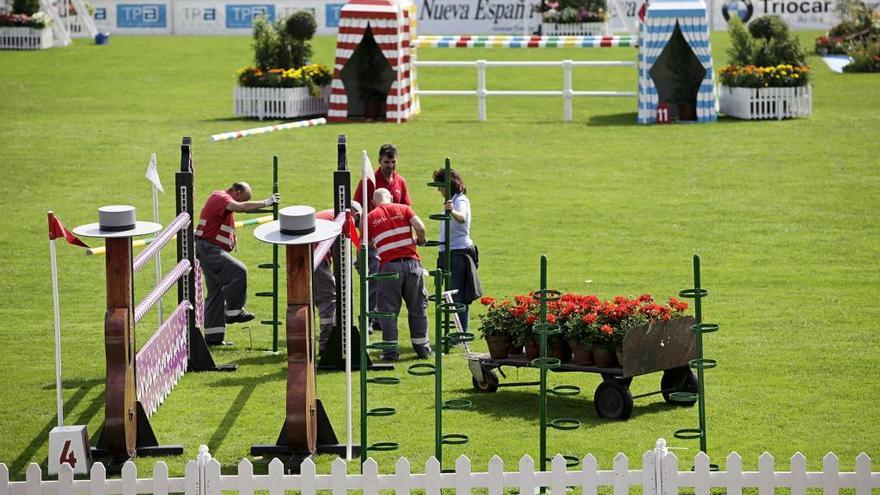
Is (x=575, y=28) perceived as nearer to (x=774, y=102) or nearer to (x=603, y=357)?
(x=774, y=102)

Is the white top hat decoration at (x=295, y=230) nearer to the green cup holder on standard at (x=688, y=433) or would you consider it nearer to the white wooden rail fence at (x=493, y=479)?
the white wooden rail fence at (x=493, y=479)

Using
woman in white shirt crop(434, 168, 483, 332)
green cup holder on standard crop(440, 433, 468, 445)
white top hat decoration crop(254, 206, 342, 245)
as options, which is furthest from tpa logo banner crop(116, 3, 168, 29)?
green cup holder on standard crop(440, 433, 468, 445)

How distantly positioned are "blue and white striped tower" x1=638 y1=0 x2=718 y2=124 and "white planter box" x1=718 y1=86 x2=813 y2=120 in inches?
27.7

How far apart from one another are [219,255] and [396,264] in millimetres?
2121

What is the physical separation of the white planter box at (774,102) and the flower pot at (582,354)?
17.7 metres

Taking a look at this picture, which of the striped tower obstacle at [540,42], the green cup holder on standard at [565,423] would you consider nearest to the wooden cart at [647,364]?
the green cup holder on standard at [565,423]

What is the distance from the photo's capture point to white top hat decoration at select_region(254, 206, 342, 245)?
12.1m

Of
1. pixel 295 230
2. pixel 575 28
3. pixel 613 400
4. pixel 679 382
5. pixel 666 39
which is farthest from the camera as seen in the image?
pixel 575 28

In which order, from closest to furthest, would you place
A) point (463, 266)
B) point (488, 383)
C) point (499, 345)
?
point (499, 345) < point (488, 383) < point (463, 266)

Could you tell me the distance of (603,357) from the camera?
1334 cm

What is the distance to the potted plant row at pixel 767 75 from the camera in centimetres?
3020

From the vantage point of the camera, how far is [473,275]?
16453mm

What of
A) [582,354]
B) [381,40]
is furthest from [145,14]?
[582,354]

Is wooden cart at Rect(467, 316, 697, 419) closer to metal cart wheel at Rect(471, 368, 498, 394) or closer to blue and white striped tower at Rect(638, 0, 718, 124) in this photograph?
metal cart wheel at Rect(471, 368, 498, 394)
